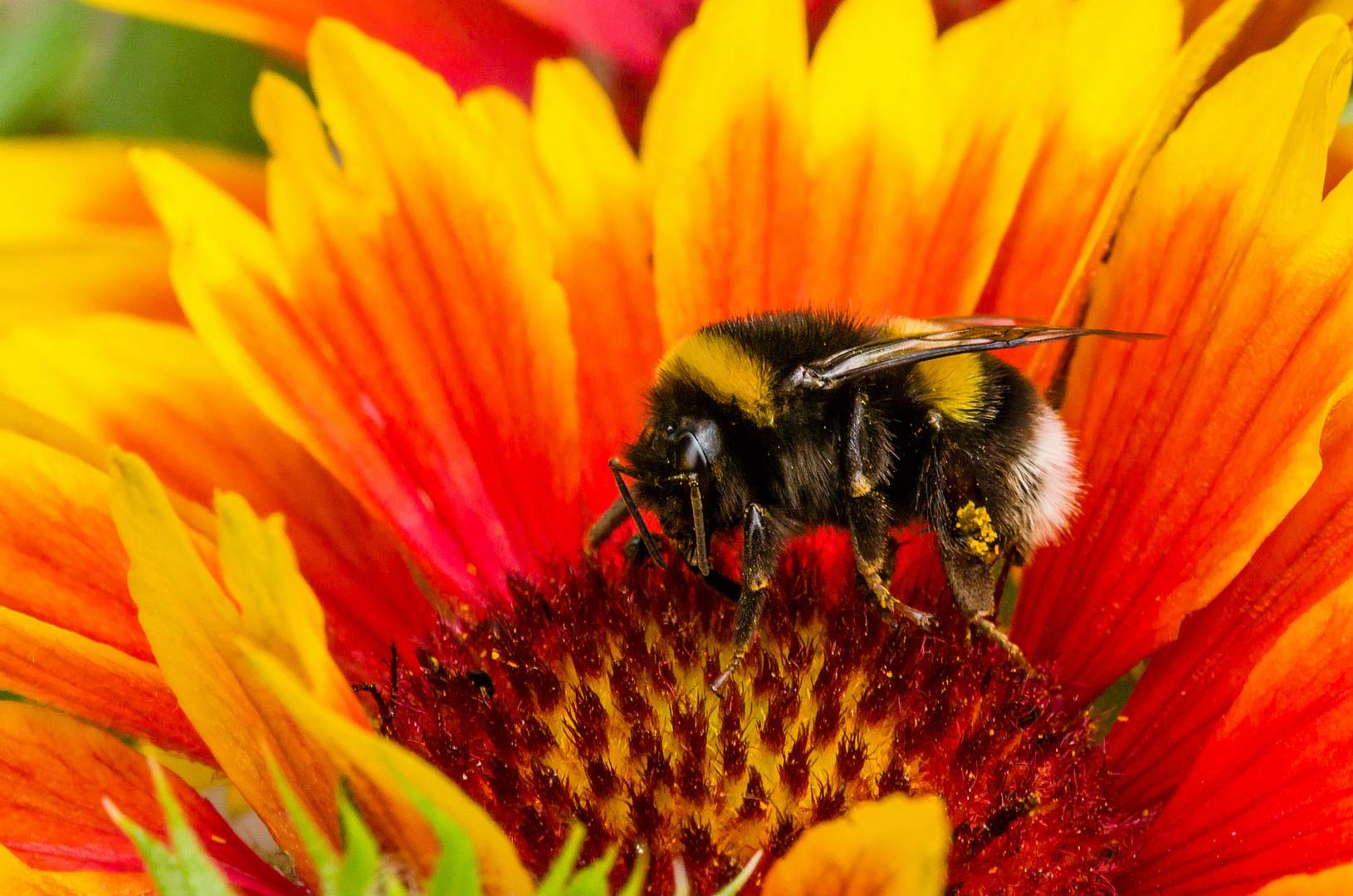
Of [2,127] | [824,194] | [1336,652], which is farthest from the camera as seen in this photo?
[2,127]

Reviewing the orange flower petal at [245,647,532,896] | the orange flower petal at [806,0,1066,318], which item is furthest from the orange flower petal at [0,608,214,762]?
the orange flower petal at [806,0,1066,318]

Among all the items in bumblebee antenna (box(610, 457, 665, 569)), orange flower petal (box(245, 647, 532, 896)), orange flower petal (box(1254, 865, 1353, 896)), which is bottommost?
orange flower petal (box(245, 647, 532, 896))

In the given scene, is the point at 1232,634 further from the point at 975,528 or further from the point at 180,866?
the point at 180,866

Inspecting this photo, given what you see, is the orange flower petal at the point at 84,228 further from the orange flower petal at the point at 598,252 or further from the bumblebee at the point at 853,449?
the bumblebee at the point at 853,449

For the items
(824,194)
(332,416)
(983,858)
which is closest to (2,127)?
(332,416)

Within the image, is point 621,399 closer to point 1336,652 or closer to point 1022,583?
point 1022,583

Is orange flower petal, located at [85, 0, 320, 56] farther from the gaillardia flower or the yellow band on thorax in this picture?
the yellow band on thorax
